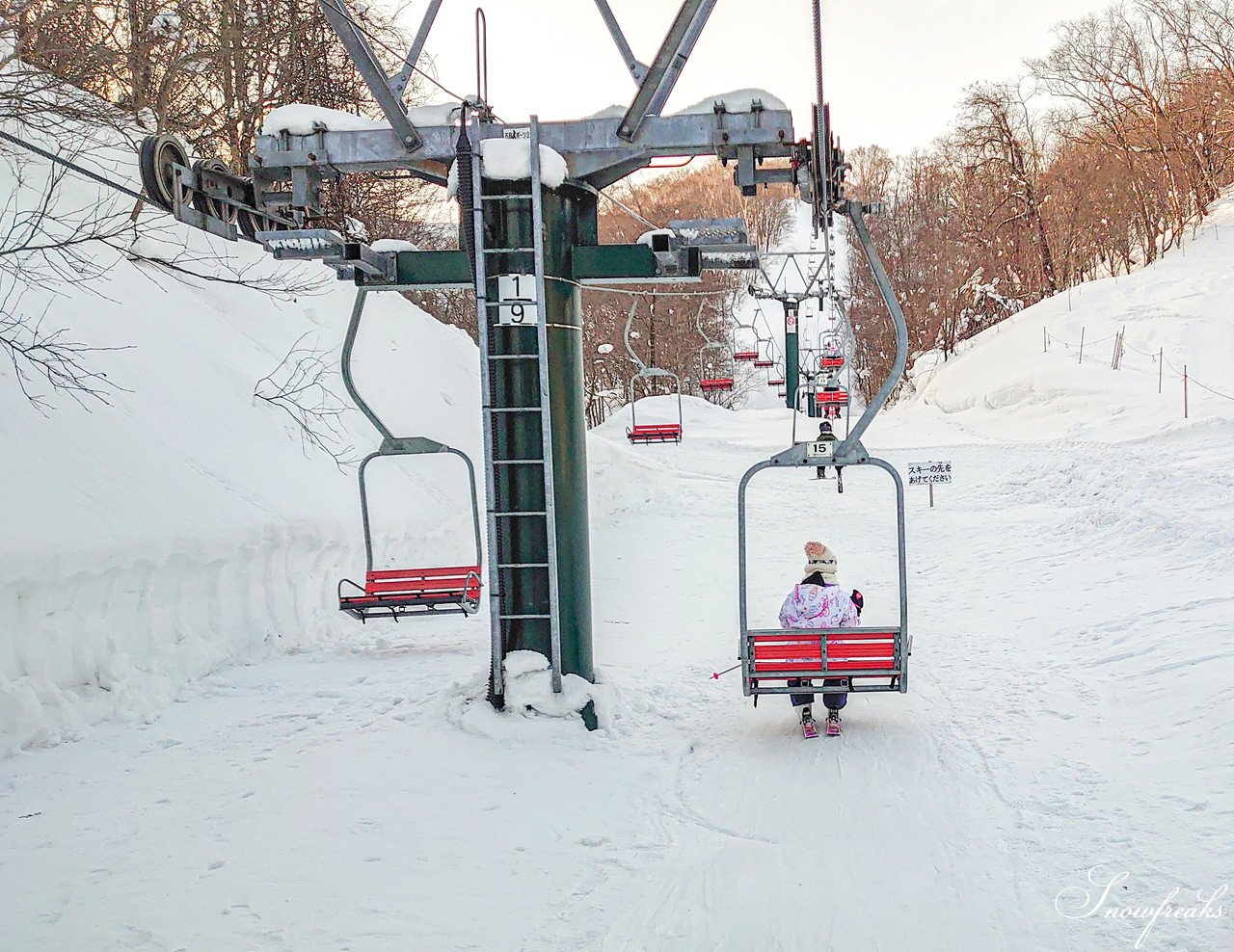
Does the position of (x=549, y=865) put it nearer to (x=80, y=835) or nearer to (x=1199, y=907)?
(x=80, y=835)

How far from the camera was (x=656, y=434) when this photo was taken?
30156 mm

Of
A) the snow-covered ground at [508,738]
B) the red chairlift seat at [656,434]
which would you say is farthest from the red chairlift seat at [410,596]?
the red chairlift seat at [656,434]

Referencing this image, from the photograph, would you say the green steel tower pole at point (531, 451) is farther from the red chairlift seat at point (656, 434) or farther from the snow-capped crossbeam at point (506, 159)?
the red chairlift seat at point (656, 434)

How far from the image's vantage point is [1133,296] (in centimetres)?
3559

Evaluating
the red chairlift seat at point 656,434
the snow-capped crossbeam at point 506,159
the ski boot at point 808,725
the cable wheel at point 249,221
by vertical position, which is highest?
the snow-capped crossbeam at point 506,159

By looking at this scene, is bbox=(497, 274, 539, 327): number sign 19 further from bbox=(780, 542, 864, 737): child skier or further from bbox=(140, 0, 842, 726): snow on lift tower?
bbox=(780, 542, 864, 737): child skier

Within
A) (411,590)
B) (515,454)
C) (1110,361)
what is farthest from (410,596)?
(1110,361)

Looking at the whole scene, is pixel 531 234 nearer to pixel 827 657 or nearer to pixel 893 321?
pixel 893 321

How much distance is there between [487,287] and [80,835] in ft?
12.3

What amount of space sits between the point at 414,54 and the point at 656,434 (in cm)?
2353

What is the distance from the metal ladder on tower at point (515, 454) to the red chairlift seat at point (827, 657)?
50.0 inches

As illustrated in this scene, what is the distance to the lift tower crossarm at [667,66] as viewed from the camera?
611 cm

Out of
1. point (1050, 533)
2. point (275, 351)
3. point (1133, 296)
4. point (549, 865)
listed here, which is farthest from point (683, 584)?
point (1133, 296)

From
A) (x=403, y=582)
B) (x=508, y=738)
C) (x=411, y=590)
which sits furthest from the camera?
(x=403, y=582)
